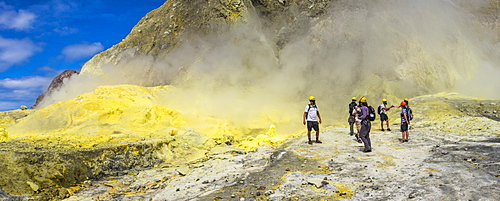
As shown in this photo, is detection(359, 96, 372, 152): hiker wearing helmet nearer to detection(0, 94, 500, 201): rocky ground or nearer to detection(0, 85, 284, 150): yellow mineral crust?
detection(0, 94, 500, 201): rocky ground

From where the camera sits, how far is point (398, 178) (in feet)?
15.3

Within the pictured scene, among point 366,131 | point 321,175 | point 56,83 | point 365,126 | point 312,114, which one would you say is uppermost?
point 56,83

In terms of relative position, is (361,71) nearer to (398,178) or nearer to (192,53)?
(192,53)

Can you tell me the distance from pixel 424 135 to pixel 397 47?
48.4 ft

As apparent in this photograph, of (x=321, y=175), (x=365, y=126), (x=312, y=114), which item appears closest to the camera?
(x=321, y=175)

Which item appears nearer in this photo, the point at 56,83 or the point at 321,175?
the point at 321,175

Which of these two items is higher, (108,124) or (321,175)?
(108,124)

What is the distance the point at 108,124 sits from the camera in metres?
10.6

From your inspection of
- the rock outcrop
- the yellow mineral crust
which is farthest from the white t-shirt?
the rock outcrop

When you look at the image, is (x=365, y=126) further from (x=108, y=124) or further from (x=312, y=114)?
(x=108, y=124)

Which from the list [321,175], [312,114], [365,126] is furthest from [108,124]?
[365,126]

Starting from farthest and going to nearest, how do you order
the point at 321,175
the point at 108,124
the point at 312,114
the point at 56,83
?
the point at 56,83, the point at 108,124, the point at 312,114, the point at 321,175

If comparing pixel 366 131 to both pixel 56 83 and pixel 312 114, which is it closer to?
pixel 312 114

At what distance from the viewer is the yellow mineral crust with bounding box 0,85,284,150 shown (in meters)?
8.95
